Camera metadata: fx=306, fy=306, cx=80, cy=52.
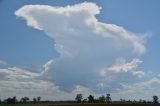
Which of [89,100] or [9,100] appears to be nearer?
[89,100]

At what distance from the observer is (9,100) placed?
200m

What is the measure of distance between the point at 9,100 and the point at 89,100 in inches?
2198

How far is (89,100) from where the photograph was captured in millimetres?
178375
